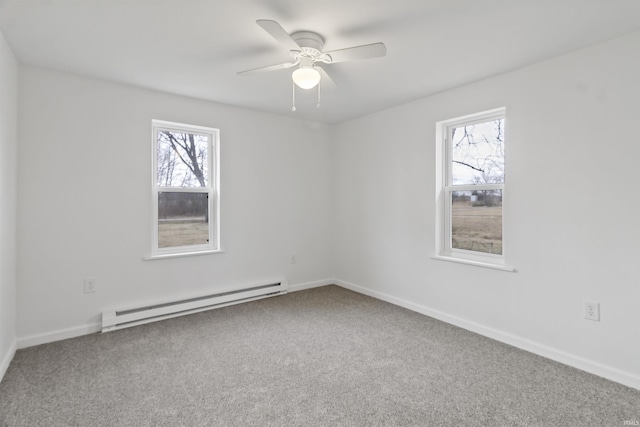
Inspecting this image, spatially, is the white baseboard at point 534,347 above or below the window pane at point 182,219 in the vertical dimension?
below

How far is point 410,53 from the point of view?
8.14 ft

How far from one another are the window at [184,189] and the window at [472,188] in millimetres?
2550

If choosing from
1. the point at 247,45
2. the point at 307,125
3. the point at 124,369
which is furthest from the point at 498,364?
the point at 307,125

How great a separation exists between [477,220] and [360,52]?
2.04 meters

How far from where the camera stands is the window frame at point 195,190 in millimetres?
3396

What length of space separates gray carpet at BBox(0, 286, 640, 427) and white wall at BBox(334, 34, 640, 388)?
10.1 inches

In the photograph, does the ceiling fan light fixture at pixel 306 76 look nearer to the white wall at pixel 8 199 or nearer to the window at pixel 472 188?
the window at pixel 472 188

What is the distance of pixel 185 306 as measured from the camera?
11.4ft

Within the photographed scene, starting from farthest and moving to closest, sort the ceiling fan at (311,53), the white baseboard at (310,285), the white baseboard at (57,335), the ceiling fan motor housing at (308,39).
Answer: the white baseboard at (310,285) → the white baseboard at (57,335) → the ceiling fan motor housing at (308,39) → the ceiling fan at (311,53)

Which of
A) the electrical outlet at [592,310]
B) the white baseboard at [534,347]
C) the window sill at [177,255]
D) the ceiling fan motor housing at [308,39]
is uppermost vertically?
the ceiling fan motor housing at [308,39]

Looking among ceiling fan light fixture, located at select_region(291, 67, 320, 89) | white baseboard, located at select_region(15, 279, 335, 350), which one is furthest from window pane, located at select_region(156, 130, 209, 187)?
ceiling fan light fixture, located at select_region(291, 67, 320, 89)

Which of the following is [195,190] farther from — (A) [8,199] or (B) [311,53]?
(B) [311,53]

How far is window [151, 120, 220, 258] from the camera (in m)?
3.47

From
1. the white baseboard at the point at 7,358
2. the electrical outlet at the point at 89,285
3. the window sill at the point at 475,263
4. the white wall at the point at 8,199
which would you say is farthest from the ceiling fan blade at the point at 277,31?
the white baseboard at the point at 7,358
